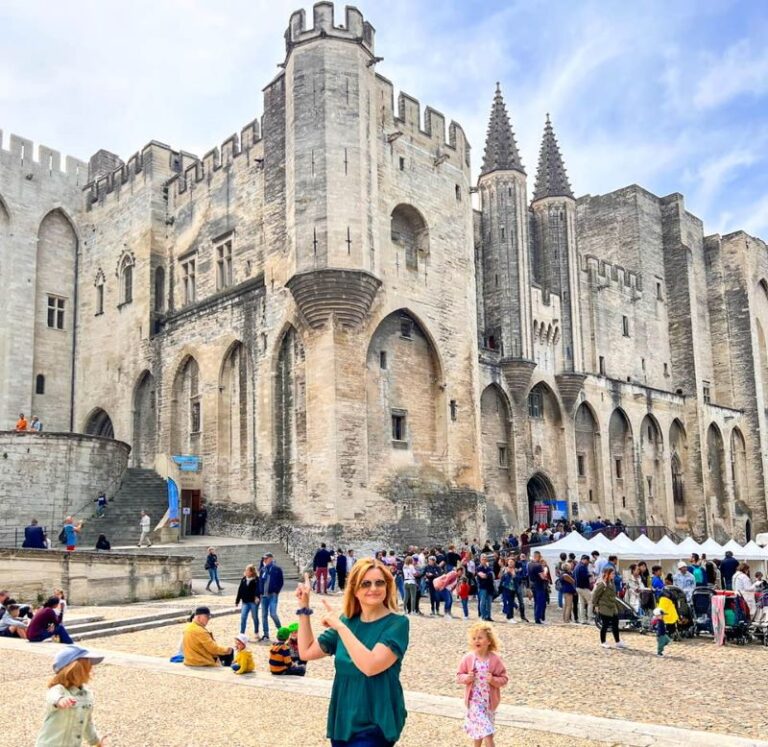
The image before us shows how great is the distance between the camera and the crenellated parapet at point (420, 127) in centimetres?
2816

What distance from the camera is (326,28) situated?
2616 cm

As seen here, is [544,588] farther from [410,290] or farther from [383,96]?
[383,96]

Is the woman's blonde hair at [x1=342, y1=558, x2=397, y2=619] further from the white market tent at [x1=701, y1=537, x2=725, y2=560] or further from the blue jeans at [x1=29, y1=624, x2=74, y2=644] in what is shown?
the white market tent at [x1=701, y1=537, x2=725, y2=560]

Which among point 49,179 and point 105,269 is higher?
point 49,179

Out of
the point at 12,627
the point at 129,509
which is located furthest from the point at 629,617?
the point at 129,509

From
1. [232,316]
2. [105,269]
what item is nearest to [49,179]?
[105,269]

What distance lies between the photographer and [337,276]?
974 inches

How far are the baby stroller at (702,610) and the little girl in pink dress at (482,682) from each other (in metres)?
10.1

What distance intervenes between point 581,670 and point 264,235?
20068 mm

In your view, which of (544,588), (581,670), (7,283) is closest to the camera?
(581,670)

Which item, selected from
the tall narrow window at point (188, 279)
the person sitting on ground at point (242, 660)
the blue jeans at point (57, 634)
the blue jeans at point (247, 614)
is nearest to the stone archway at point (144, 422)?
the tall narrow window at point (188, 279)

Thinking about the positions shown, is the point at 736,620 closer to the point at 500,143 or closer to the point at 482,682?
the point at 482,682

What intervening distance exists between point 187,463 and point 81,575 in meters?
11.4

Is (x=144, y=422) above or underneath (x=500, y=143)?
underneath
